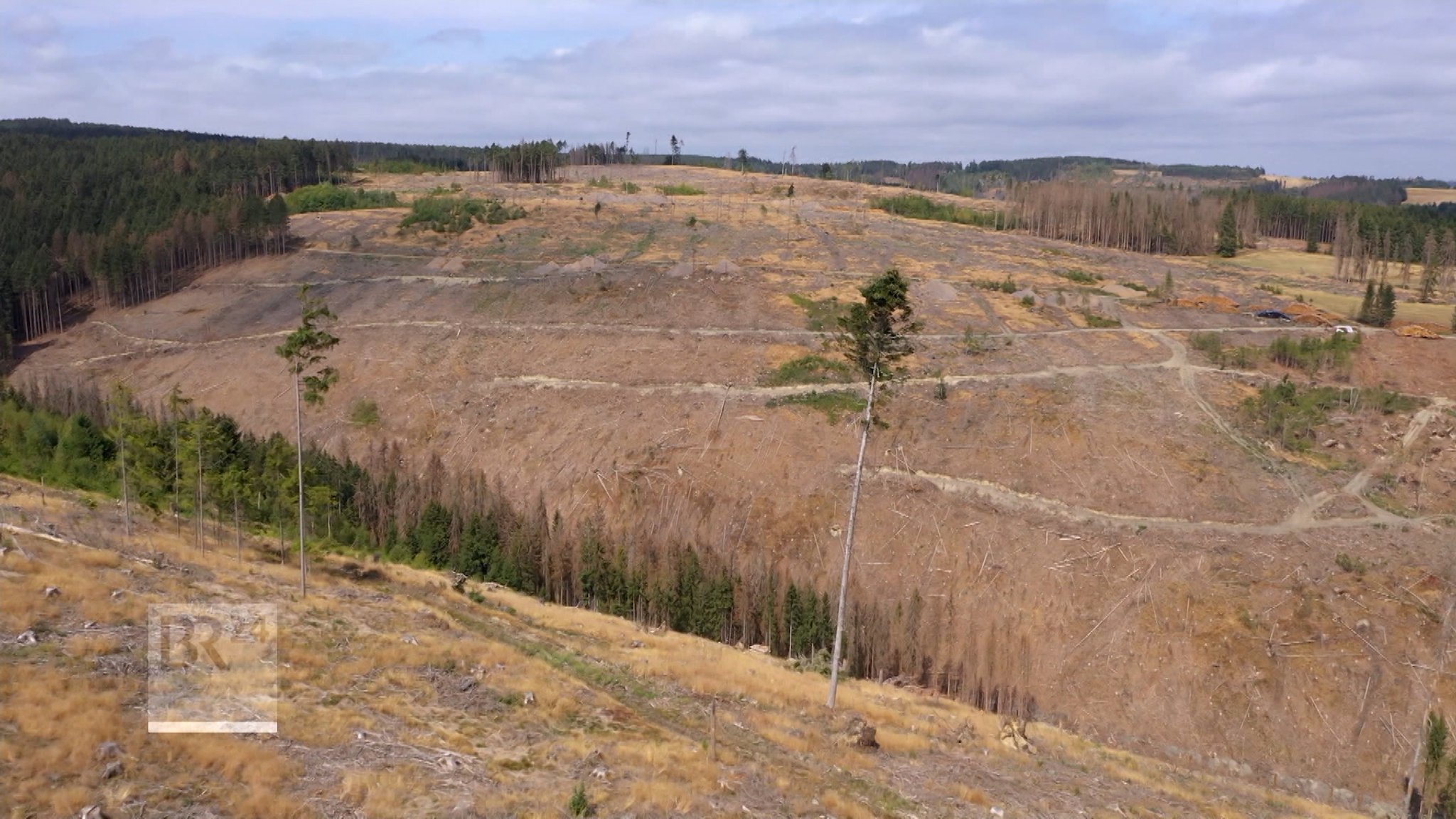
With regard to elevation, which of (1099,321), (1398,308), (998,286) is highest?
(998,286)

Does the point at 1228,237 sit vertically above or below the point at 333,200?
below

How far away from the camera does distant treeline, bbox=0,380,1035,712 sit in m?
41.0

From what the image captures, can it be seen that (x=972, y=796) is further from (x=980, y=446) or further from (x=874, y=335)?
(x=980, y=446)

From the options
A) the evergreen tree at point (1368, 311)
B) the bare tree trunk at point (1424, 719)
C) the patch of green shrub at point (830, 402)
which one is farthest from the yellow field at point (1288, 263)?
the bare tree trunk at point (1424, 719)

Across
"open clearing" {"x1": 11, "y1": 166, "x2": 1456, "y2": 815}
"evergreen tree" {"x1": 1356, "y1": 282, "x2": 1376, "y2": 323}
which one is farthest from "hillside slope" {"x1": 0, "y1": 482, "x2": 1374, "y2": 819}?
"evergreen tree" {"x1": 1356, "y1": 282, "x2": 1376, "y2": 323}

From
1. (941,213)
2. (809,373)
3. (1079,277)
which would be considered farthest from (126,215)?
(941,213)

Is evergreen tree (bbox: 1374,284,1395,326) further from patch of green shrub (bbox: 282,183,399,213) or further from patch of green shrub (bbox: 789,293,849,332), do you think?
patch of green shrub (bbox: 282,183,399,213)

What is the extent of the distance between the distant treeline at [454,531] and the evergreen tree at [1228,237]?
92.7 meters

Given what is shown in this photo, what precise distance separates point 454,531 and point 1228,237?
10290cm

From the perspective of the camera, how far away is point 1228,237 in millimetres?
113875

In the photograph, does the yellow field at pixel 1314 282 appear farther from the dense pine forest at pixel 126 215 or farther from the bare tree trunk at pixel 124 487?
the dense pine forest at pixel 126 215

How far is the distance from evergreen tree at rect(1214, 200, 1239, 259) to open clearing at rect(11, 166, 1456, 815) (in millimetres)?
18797

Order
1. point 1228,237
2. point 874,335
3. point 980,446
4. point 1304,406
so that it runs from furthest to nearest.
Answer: point 1228,237 → point 1304,406 → point 980,446 → point 874,335

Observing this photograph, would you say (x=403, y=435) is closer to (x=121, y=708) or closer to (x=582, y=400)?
(x=582, y=400)
